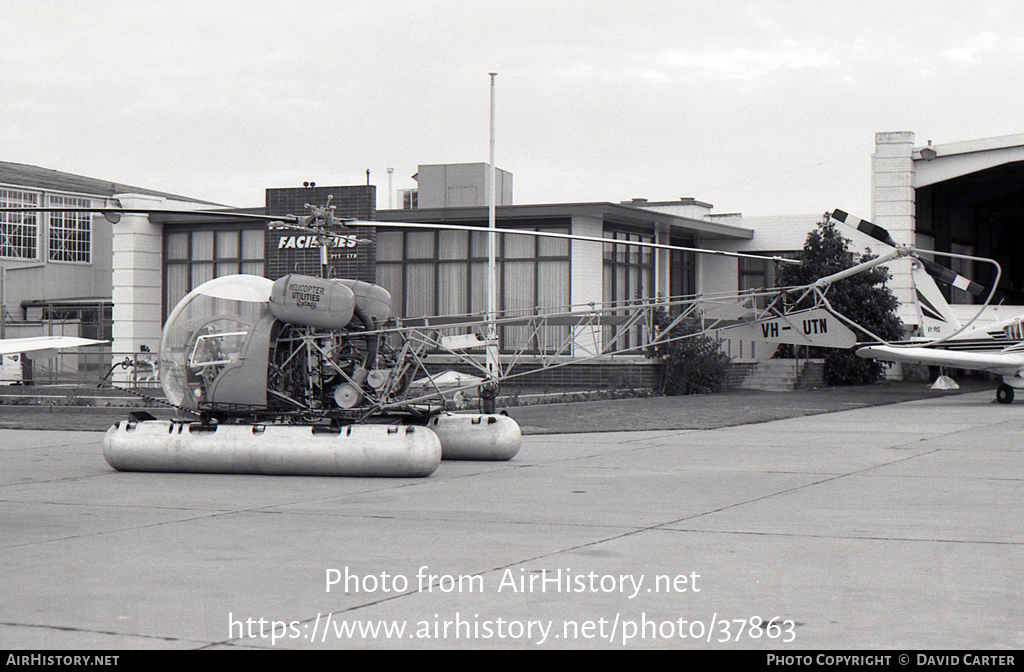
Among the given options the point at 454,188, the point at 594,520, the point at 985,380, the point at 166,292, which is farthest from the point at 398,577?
the point at 985,380

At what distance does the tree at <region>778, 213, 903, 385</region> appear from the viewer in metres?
38.6

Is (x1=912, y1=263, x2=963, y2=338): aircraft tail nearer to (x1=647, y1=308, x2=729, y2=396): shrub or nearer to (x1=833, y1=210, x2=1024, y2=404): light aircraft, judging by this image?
(x1=833, y1=210, x2=1024, y2=404): light aircraft

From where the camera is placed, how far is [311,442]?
1434cm

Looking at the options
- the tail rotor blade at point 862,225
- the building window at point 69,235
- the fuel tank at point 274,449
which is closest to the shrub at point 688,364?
the tail rotor blade at point 862,225

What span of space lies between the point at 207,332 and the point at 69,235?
135ft

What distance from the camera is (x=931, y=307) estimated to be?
3325 centimetres

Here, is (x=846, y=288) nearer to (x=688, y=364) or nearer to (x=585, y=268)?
(x=688, y=364)

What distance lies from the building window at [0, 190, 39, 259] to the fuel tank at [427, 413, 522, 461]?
4005 cm

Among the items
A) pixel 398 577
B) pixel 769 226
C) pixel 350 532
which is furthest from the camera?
pixel 769 226

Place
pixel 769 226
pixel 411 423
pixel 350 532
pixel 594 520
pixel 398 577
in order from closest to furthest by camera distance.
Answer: pixel 398 577 → pixel 350 532 → pixel 594 520 → pixel 411 423 → pixel 769 226

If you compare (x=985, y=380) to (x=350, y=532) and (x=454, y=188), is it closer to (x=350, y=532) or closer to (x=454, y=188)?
(x=454, y=188)

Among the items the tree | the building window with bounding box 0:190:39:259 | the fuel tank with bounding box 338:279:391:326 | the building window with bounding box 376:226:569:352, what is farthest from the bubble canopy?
the building window with bounding box 0:190:39:259

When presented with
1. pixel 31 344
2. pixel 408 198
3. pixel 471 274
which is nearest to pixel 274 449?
pixel 31 344

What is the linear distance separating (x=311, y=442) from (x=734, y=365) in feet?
91.1
